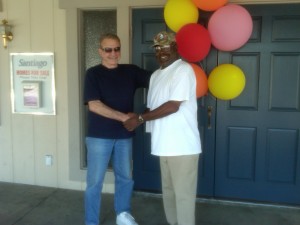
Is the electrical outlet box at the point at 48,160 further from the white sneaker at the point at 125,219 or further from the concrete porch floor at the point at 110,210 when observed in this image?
the white sneaker at the point at 125,219

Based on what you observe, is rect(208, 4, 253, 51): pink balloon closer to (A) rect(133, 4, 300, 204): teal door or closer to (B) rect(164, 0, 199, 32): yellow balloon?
(B) rect(164, 0, 199, 32): yellow balloon

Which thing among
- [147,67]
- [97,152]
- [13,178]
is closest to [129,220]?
[97,152]

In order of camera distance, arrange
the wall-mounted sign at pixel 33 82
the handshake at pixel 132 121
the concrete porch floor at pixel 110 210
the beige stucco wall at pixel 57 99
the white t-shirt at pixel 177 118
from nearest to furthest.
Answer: the white t-shirt at pixel 177 118
the handshake at pixel 132 121
the concrete porch floor at pixel 110 210
the beige stucco wall at pixel 57 99
the wall-mounted sign at pixel 33 82

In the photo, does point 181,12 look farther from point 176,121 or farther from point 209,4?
point 176,121

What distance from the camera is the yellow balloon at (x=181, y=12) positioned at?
3.02 meters

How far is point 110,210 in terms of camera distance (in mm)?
3488

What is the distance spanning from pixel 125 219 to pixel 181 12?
1.81 metres

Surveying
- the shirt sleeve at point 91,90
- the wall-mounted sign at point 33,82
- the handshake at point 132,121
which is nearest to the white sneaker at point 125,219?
the handshake at point 132,121

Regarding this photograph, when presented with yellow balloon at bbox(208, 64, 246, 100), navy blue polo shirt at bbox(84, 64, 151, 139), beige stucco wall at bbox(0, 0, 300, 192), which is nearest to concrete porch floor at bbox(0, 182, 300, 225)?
beige stucco wall at bbox(0, 0, 300, 192)

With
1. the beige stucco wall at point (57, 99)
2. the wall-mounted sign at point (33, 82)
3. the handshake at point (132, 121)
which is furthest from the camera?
the wall-mounted sign at point (33, 82)

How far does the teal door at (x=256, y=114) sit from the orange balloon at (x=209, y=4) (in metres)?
0.38

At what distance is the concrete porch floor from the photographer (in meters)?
3.25

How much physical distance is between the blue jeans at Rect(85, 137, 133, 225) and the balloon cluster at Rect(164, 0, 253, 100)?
2.72 feet

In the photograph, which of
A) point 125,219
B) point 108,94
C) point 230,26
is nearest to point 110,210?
point 125,219
